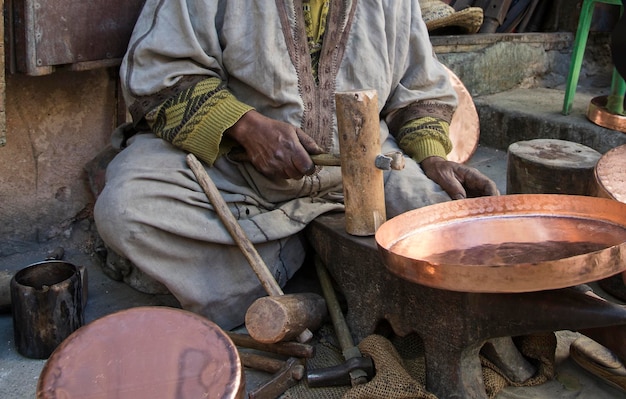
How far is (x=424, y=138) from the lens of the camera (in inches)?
113

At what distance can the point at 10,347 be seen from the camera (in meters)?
2.45

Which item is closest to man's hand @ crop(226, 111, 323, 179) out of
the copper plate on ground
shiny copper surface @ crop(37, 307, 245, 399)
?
the copper plate on ground

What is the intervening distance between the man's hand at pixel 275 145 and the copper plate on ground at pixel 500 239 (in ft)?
1.59

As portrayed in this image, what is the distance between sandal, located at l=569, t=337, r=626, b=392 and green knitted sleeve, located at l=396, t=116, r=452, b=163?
2.78ft

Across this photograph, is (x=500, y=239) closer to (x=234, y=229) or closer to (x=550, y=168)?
(x=234, y=229)

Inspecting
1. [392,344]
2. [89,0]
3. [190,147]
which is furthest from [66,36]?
[392,344]

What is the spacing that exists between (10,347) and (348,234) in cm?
114

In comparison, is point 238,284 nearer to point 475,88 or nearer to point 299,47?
point 299,47

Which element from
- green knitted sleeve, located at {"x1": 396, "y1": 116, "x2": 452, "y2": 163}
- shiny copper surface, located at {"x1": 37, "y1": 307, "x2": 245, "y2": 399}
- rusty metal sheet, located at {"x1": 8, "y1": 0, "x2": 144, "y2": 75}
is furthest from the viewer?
green knitted sleeve, located at {"x1": 396, "y1": 116, "x2": 452, "y2": 163}

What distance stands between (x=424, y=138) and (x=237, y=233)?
82 centimetres

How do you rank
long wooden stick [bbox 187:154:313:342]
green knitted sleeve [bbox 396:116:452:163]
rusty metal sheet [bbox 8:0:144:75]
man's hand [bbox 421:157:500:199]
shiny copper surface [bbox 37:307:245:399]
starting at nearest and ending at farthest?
shiny copper surface [bbox 37:307:245:399] < long wooden stick [bbox 187:154:313:342] < man's hand [bbox 421:157:500:199] < rusty metal sheet [bbox 8:0:144:75] < green knitted sleeve [bbox 396:116:452:163]

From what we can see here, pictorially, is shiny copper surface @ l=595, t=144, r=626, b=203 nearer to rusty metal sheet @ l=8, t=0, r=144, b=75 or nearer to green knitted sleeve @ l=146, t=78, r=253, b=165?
green knitted sleeve @ l=146, t=78, r=253, b=165

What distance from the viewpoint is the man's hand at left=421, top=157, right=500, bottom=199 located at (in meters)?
2.57

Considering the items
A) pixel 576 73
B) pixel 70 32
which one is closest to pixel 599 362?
pixel 70 32
